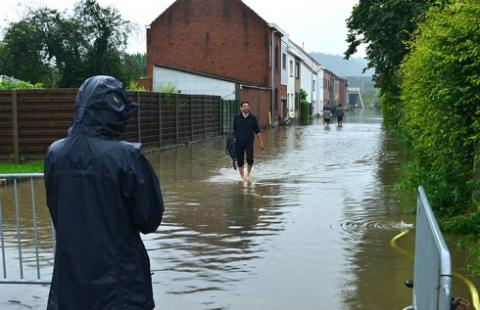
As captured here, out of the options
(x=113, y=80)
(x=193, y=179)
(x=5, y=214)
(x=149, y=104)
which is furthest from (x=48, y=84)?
(x=113, y=80)

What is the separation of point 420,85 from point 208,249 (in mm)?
2926

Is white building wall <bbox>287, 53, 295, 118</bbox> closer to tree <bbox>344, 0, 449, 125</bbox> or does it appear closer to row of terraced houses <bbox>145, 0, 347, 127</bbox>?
row of terraced houses <bbox>145, 0, 347, 127</bbox>

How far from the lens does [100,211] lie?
2990 mm

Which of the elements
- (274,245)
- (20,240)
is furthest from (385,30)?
(20,240)

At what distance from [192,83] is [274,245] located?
82.4ft

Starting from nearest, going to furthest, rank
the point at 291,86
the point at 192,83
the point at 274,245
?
the point at 274,245
the point at 192,83
the point at 291,86

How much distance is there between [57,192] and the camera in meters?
3.10

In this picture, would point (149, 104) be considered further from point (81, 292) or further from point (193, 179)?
point (81, 292)

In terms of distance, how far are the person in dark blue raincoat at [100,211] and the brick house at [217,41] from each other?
3404 cm

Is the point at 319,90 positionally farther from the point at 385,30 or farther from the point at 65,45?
the point at 385,30

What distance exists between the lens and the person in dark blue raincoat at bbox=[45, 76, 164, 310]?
2.96 meters

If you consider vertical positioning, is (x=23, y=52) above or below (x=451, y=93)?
above

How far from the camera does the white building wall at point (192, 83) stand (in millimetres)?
31531

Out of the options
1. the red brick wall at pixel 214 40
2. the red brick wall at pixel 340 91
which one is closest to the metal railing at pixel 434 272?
the red brick wall at pixel 214 40
